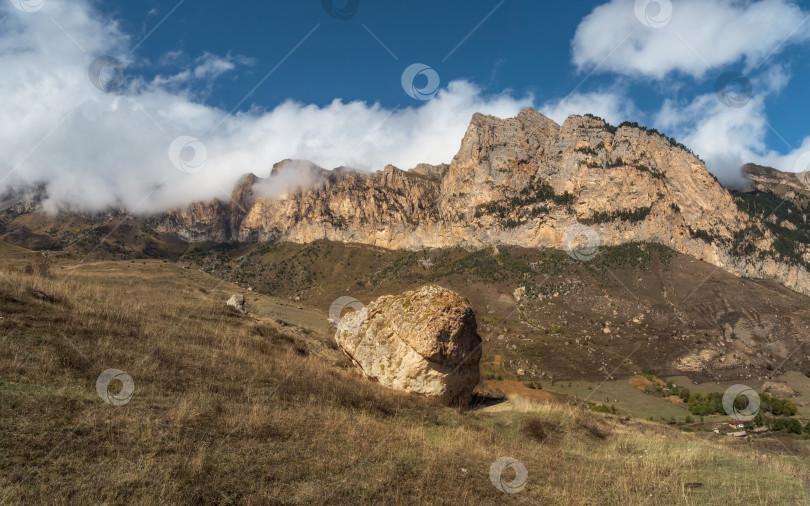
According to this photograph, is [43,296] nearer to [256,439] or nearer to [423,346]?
[256,439]

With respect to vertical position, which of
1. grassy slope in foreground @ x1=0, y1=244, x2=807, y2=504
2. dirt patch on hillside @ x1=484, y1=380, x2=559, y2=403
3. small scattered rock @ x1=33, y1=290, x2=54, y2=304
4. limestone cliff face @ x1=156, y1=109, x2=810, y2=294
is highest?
limestone cliff face @ x1=156, y1=109, x2=810, y2=294

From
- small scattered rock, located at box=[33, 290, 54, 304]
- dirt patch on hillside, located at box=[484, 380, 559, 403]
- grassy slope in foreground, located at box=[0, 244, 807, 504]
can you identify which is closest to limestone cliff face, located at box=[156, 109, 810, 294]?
dirt patch on hillside, located at box=[484, 380, 559, 403]

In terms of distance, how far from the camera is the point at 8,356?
23.6ft

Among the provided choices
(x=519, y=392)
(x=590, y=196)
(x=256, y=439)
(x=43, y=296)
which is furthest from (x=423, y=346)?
(x=590, y=196)

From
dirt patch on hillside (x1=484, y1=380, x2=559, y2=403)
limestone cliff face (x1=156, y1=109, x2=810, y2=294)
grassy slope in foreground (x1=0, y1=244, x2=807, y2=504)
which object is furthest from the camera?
limestone cliff face (x1=156, y1=109, x2=810, y2=294)

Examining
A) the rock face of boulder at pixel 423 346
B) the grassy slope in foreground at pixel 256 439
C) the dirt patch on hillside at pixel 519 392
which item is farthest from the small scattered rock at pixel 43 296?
the dirt patch on hillside at pixel 519 392

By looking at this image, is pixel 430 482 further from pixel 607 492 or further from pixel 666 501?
pixel 666 501

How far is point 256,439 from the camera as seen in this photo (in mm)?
6406

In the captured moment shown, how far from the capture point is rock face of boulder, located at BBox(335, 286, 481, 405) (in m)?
12.9

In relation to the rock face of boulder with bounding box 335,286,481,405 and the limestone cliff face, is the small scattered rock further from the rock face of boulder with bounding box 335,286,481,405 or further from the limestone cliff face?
the limestone cliff face

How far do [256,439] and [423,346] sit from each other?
23.2 feet

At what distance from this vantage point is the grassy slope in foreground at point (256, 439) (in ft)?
15.9

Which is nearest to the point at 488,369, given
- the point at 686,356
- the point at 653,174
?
the point at 686,356

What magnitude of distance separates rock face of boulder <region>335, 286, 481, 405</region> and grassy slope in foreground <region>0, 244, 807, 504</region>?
101 centimetres
